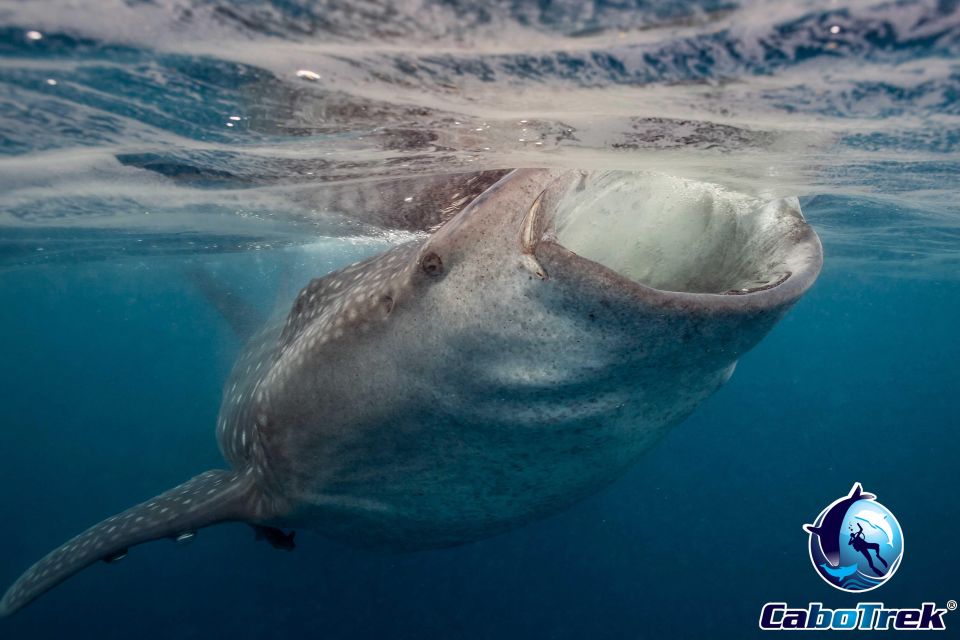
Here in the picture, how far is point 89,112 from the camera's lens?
5078 millimetres

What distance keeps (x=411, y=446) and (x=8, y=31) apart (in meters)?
3.59

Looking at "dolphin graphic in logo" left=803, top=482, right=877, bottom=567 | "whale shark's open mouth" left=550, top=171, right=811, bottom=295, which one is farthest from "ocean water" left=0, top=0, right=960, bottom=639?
"dolphin graphic in logo" left=803, top=482, right=877, bottom=567

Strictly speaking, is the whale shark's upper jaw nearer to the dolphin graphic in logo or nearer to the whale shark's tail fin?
the whale shark's tail fin

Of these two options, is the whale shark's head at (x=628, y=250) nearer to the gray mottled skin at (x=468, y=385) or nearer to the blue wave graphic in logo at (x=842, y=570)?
the gray mottled skin at (x=468, y=385)

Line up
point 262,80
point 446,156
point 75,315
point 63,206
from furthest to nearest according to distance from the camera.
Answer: point 75,315 < point 63,206 < point 446,156 < point 262,80

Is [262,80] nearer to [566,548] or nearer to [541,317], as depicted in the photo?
[541,317]

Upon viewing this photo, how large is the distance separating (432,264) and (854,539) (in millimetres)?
7164

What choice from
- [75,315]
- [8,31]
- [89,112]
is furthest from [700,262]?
[75,315]

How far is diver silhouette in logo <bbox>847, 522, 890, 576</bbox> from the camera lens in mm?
6910

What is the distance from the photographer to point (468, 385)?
2.68 meters

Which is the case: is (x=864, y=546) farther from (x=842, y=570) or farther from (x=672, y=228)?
(x=672, y=228)

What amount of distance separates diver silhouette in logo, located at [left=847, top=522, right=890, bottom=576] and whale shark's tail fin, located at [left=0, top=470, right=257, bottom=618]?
6918 millimetres

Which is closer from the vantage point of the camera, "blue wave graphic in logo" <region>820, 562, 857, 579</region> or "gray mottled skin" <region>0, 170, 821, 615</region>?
"gray mottled skin" <region>0, 170, 821, 615</region>

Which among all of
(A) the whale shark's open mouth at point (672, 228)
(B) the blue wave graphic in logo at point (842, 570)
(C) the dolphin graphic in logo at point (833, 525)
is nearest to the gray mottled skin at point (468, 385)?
(A) the whale shark's open mouth at point (672, 228)
